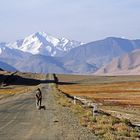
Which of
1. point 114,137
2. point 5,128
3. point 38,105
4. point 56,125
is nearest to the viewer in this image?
point 114,137

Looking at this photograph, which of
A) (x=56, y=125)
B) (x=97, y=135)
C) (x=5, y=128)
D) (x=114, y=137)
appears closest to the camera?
(x=114, y=137)

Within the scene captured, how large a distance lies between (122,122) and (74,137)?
315 inches

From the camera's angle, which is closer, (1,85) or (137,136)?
(137,136)

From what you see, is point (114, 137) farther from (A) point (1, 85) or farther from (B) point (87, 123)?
(A) point (1, 85)

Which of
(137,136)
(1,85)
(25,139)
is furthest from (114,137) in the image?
(1,85)

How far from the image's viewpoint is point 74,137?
93.1 ft

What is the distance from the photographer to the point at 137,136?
28203mm

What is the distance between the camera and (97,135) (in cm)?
2895

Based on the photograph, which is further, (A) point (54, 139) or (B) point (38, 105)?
(B) point (38, 105)

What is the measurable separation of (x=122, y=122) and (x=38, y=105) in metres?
23.0

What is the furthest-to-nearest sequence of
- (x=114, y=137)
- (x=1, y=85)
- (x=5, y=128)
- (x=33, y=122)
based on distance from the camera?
(x=1, y=85) → (x=33, y=122) → (x=5, y=128) → (x=114, y=137)

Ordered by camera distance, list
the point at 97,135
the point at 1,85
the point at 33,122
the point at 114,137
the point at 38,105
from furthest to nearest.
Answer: the point at 1,85
the point at 38,105
the point at 33,122
the point at 97,135
the point at 114,137

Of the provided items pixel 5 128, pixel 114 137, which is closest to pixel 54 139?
pixel 114 137

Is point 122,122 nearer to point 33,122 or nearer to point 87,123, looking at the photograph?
point 87,123
